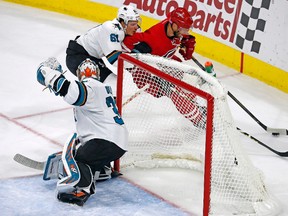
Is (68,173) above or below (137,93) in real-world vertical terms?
below

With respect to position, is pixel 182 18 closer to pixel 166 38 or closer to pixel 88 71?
pixel 166 38

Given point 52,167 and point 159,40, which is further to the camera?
point 159,40

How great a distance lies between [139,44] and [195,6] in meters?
1.78

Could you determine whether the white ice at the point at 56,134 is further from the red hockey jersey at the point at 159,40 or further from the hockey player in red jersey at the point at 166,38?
the red hockey jersey at the point at 159,40

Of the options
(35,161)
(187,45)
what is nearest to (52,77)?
(35,161)

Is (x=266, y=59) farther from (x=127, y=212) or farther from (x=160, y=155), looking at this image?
(x=127, y=212)

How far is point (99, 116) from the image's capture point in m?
4.58

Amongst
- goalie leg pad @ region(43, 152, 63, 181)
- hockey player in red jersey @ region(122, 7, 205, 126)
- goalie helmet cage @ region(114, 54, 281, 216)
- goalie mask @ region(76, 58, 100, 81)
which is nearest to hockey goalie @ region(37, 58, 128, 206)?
goalie mask @ region(76, 58, 100, 81)

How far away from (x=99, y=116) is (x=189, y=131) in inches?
28.2

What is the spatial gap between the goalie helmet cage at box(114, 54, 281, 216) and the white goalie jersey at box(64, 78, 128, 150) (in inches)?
11.8

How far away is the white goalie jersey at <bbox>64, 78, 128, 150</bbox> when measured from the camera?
14.8ft

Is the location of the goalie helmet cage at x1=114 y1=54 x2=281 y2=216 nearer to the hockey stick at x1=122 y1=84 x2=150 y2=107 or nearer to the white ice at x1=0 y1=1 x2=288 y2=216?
the hockey stick at x1=122 y1=84 x2=150 y2=107

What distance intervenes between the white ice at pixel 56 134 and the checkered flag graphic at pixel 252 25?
37cm

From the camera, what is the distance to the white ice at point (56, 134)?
462cm
